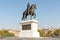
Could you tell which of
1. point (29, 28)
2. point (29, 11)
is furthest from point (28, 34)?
point (29, 11)

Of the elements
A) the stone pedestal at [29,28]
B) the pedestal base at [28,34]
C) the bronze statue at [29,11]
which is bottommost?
the pedestal base at [28,34]

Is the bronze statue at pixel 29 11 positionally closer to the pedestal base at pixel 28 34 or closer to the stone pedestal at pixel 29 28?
the stone pedestal at pixel 29 28

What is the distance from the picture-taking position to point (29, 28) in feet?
74.0

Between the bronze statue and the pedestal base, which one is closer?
the pedestal base

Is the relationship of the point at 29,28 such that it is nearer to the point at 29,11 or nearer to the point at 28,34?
the point at 28,34

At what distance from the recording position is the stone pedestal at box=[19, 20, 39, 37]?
2230 centimetres

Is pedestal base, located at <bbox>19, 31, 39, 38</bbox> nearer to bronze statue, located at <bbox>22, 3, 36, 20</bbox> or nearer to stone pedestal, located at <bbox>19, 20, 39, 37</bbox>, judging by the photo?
stone pedestal, located at <bbox>19, 20, 39, 37</bbox>

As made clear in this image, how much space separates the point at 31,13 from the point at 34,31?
7.95 ft

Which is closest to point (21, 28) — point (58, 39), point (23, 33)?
point (23, 33)


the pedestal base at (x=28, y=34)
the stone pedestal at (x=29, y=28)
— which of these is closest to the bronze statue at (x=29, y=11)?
the stone pedestal at (x=29, y=28)

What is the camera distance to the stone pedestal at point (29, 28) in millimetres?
22297

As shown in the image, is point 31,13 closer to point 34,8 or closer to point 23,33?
point 34,8

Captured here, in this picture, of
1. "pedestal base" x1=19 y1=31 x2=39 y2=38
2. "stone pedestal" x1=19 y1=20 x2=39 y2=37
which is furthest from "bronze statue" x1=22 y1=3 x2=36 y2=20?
"pedestal base" x1=19 y1=31 x2=39 y2=38

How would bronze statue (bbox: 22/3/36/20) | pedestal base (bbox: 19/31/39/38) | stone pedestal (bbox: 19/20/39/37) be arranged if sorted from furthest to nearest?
bronze statue (bbox: 22/3/36/20)
stone pedestal (bbox: 19/20/39/37)
pedestal base (bbox: 19/31/39/38)
